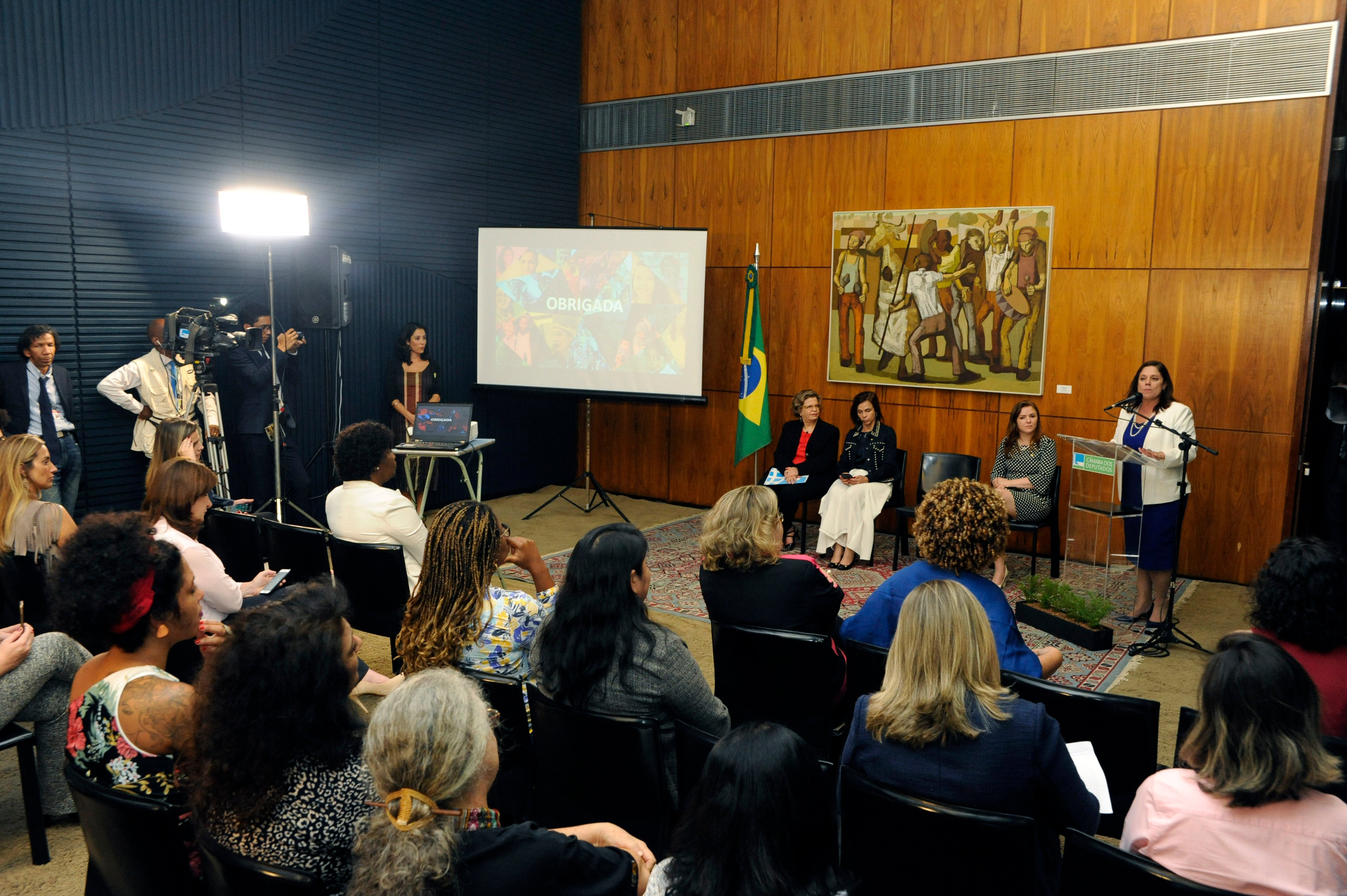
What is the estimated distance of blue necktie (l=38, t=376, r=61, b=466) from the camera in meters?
5.29

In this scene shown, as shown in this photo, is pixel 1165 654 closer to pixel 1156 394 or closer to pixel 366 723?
pixel 1156 394

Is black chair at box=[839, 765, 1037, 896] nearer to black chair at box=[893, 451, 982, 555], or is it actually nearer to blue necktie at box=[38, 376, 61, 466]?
black chair at box=[893, 451, 982, 555]

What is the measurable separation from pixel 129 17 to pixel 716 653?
5478mm

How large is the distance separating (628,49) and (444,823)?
8290 mm

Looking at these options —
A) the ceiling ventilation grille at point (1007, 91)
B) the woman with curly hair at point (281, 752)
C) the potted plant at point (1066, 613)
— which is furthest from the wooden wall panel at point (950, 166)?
the woman with curly hair at point (281, 752)

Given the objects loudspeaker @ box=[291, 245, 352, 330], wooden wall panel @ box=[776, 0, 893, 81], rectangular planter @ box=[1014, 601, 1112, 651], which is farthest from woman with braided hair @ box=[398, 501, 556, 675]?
wooden wall panel @ box=[776, 0, 893, 81]

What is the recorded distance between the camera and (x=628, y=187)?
870cm

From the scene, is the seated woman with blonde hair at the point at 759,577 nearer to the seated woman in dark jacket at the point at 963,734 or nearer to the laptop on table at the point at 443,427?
the seated woman in dark jacket at the point at 963,734

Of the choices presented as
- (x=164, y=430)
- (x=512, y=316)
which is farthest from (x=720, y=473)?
(x=164, y=430)

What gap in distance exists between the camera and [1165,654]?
4.82 metres

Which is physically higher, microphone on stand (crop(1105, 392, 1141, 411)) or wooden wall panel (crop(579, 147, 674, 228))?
wooden wall panel (crop(579, 147, 674, 228))

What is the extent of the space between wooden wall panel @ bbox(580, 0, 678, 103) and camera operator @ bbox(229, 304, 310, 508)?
3.90 metres

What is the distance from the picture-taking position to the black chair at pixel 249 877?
1.44m

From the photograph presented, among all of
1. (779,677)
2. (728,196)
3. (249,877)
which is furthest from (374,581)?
(728,196)
